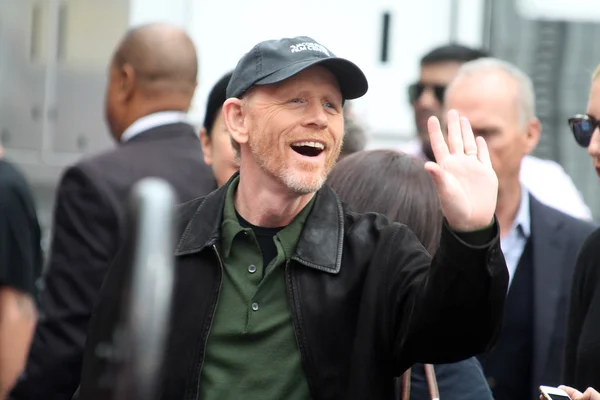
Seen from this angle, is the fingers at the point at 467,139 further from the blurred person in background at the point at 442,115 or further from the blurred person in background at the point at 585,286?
the blurred person in background at the point at 442,115

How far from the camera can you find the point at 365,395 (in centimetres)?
303

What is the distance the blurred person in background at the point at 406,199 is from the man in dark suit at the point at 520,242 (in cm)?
117

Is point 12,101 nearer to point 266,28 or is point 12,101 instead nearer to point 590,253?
point 266,28

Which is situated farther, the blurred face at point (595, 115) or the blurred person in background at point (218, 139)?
the blurred person in background at point (218, 139)

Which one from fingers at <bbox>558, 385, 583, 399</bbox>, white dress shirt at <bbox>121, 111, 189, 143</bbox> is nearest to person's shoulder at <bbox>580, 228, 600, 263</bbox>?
fingers at <bbox>558, 385, 583, 399</bbox>

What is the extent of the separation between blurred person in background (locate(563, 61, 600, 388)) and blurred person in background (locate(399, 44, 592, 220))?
231 cm

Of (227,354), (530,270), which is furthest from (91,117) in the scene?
(227,354)

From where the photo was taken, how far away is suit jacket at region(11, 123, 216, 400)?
15.2 feet

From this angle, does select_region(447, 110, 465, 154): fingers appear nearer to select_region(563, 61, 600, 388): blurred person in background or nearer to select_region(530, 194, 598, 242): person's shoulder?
select_region(563, 61, 600, 388): blurred person in background

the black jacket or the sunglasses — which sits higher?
the sunglasses

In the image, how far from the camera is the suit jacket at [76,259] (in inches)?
183

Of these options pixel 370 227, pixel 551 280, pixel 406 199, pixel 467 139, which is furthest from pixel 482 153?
pixel 551 280

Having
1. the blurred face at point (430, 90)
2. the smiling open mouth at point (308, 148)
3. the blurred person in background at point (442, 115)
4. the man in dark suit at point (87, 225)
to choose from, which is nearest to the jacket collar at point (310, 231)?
the smiling open mouth at point (308, 148)

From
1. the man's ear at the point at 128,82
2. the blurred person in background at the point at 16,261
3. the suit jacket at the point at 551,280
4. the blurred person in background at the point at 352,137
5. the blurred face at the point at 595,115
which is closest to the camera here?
the blurred face at the point at 595,115
